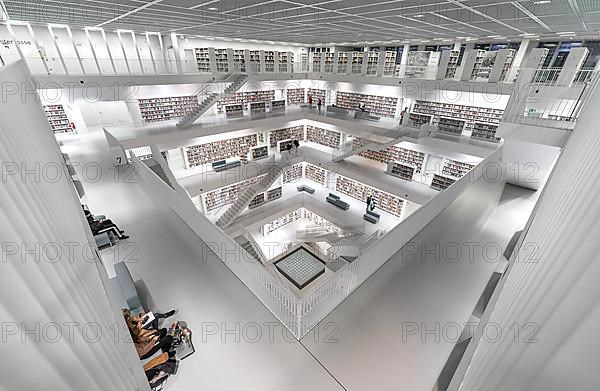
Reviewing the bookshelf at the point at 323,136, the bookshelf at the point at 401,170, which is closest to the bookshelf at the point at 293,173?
the bookshelf at the point at 323,136

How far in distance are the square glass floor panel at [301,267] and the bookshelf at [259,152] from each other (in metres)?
9.84

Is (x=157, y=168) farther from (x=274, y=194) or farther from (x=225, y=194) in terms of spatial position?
(x=274, y=194)

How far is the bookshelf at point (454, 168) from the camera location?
10.4 m

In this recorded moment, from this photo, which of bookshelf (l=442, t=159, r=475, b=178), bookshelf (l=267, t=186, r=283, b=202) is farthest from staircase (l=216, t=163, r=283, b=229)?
bookshelf (l=442, t=159, r=475, b=178)

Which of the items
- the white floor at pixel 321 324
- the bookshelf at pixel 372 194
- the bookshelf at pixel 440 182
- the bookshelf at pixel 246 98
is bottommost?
the bookshelf at pixel 372 194

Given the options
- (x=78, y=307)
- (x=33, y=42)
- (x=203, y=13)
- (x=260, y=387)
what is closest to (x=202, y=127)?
(x=203, y=13)

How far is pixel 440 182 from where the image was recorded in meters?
10.9

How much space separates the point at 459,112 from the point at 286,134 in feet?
30.6

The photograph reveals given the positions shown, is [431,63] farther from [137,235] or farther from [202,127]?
[137,235]

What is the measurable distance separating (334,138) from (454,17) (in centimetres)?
962

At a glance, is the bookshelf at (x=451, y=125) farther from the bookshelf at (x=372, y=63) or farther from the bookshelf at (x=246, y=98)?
the bookshelf at (x=246, y=98)

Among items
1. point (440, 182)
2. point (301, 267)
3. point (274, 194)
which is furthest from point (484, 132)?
point (274, 194)

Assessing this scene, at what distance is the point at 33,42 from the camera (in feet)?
33.9

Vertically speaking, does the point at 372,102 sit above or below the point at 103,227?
above
